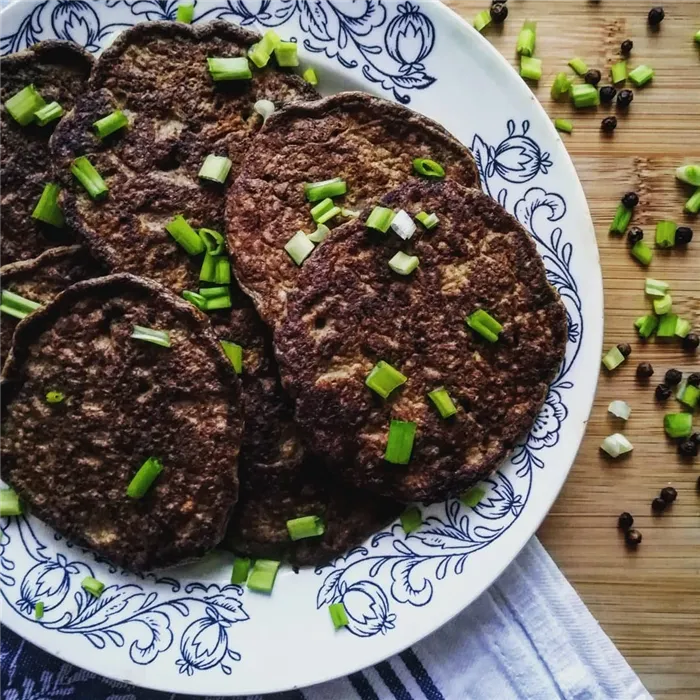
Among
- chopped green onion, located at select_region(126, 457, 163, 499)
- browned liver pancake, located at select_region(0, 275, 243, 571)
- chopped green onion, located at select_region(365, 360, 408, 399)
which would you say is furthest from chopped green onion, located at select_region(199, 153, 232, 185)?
chopped green onion, located at select_region(126, 457, 163, 499)

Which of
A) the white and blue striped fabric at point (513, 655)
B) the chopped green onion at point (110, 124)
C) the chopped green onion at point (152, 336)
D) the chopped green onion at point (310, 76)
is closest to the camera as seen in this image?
the chopped green onion at point (152, 336)

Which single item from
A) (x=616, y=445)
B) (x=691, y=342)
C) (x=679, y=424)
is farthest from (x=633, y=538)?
(x=691, y=342)

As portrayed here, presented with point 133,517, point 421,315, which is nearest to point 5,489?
point 133,517

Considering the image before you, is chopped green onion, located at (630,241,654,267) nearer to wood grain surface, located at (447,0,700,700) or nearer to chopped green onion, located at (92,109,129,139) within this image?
wood grain surface, located at (447,0,700,700)

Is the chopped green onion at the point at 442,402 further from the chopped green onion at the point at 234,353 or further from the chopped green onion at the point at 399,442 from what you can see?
the chopped green onion at the point at 234,353

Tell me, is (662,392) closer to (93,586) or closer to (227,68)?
(227,68)

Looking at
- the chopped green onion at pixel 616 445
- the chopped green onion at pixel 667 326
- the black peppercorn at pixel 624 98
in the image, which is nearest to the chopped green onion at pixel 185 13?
the black peppercorn at pixel 624 98
